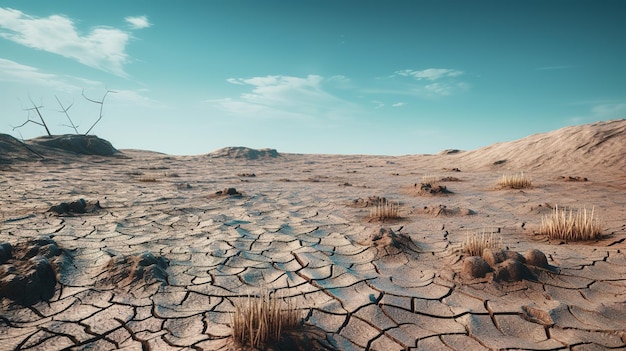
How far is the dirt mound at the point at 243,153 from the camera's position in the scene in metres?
23.9

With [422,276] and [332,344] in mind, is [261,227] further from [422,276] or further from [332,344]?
[332,344]

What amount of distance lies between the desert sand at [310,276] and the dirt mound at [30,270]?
0.02m

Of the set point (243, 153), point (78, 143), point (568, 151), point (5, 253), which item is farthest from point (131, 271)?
point (243, 153)

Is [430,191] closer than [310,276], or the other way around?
[310,276]

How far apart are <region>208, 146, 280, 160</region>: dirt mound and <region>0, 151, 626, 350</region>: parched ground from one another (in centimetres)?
1780

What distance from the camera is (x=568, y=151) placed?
37.7ft

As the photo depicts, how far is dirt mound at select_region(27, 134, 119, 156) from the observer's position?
17272mm

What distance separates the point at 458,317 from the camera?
2.51 meters

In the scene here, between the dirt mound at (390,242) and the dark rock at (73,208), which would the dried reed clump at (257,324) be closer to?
the dirt mound at (390,242)

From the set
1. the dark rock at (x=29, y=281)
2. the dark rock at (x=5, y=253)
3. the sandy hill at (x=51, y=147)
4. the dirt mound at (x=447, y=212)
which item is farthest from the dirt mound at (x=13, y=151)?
the dirt mound at (x=447, y=212)

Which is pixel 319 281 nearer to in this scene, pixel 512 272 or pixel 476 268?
pixel 476 268

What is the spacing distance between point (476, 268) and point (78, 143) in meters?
20.9

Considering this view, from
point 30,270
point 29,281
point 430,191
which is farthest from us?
point 430,191

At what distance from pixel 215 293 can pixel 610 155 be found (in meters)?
12.3
